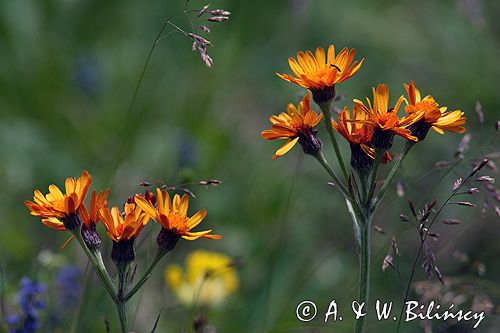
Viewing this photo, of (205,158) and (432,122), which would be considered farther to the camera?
(205,158)

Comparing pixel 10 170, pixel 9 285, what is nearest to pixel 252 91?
pixel 10 170

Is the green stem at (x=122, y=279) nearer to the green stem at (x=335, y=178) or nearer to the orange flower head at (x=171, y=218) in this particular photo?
the orange flower head at (x=171, y=218)

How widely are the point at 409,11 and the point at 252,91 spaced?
1295 millimetres

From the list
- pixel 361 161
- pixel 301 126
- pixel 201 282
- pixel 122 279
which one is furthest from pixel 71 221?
pixel 201 282

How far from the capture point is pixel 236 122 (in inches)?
204

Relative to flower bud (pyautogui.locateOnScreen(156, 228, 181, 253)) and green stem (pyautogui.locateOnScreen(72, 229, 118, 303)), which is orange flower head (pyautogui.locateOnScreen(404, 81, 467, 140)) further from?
green stem (pyautogui.locateOnScreen(72, 229, 118, 303))

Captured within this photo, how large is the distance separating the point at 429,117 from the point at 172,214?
2.12 feet

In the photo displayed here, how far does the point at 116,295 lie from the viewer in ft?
6.33

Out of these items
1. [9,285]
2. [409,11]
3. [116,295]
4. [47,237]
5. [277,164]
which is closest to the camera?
[116,295]

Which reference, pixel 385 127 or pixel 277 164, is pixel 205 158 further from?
pixel 385 127

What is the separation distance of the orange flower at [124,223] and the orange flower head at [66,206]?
2.4 inches

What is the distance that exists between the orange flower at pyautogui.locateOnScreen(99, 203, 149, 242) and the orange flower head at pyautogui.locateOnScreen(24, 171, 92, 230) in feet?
0.20

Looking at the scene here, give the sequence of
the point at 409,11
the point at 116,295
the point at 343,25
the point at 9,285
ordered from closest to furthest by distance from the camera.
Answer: the point at 116,295 < the point at 9,285 < the point at 343,25 < the point at 409,11

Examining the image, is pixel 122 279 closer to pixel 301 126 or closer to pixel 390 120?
pixel 301 126
